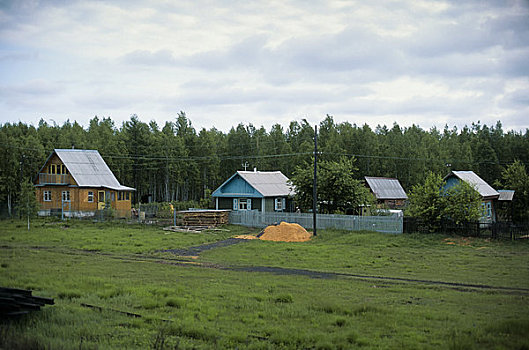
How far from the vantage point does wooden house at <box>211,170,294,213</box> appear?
51.9 metres

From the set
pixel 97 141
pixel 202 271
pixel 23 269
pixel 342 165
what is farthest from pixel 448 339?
pixel 97 141

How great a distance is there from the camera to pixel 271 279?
64.7 ft

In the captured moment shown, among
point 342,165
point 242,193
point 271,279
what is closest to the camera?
point 271,279

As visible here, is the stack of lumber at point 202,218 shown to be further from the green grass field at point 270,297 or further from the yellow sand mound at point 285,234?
the green grass field at point 270,297

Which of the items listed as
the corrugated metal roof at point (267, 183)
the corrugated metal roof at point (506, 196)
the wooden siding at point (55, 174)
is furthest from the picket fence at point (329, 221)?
the wooden siding at point (55, 174)

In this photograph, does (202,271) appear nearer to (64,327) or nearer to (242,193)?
(64,327)

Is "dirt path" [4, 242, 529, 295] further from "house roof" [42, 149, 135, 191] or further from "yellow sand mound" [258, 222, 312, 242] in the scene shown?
"house roof" [42, 149, 135, 191]

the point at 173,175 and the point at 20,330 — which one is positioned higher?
the point at 173,175

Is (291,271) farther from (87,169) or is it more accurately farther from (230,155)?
(230,155)

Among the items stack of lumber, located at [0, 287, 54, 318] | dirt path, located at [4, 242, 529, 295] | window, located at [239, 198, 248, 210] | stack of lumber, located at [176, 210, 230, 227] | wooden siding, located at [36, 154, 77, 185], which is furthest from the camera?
wooden siding, located at [36, 154, 77, 185]

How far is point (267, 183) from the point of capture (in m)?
54.6

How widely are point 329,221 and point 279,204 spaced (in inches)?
531

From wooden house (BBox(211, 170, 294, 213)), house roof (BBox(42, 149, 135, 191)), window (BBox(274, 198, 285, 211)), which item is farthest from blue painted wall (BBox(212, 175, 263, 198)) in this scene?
house roof (BBox(42, 149, 135, 191))

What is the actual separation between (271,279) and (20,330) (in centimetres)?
1052
